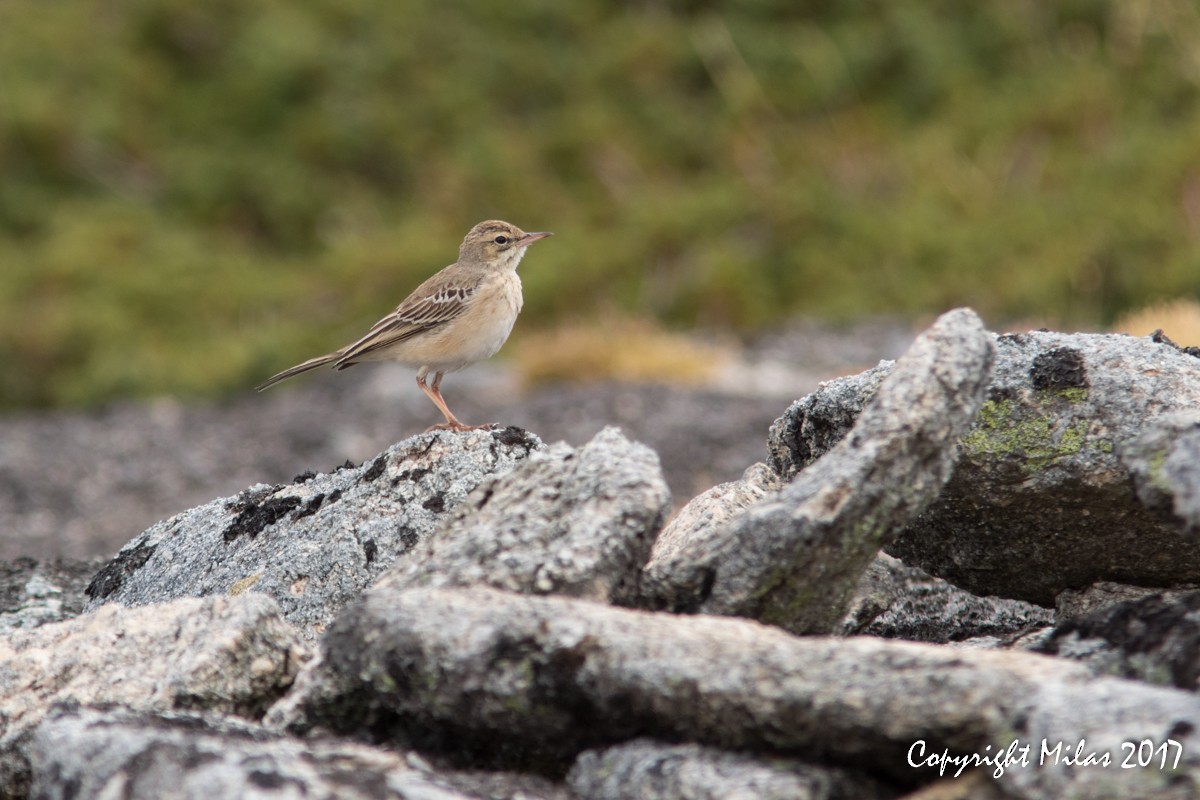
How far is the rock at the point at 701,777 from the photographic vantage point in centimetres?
468

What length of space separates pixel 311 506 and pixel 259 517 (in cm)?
27

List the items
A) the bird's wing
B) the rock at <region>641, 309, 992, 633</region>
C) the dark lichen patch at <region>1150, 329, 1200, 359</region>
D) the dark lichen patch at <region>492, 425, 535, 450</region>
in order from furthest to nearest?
the bird's wing, the dark lichen patch at <region>492, 425, 535, 450</region>, the dark lichen patch at <region>1150, 329, 1200, 359</region>, the rock at <region>641, 309, 992, 633</region>

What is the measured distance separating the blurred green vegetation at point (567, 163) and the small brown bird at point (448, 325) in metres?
11.4

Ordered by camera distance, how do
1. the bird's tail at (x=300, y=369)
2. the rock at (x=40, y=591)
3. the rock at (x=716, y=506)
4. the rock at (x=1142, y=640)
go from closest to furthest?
the rock at (x=1142, y=640) → the rock at (x=716, y=506) → the rock at (x=40, y=591) → the bird's tail at (x=300, y=369)

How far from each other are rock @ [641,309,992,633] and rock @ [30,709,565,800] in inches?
41.8

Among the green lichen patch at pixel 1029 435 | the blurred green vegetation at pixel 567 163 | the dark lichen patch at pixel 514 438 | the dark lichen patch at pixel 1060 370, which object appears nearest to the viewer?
the green lichen patch at pixel 1029 435

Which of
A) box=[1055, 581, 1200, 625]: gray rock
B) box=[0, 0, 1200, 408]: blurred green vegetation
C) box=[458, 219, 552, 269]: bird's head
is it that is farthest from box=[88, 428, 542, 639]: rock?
box=[0, 0, 1200, 408]: blurred green vegetation

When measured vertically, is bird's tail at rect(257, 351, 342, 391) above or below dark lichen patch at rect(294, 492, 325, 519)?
above

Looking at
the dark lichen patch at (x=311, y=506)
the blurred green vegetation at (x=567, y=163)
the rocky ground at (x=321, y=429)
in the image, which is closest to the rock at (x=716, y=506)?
the dark lichen patch at (x=311, y=506)

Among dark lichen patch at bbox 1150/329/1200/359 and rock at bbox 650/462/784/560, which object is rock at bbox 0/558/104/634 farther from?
dark lichen patch at bbox 1150/329/1200/359

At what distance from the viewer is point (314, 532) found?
704 centimetres

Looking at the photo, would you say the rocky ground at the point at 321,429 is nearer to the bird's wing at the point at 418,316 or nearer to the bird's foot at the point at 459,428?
the bird's wing at the point at 418,316

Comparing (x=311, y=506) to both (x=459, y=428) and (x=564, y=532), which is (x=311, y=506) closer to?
(x=459, y=428)

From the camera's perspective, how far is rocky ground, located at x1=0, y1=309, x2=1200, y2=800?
4660 mm
